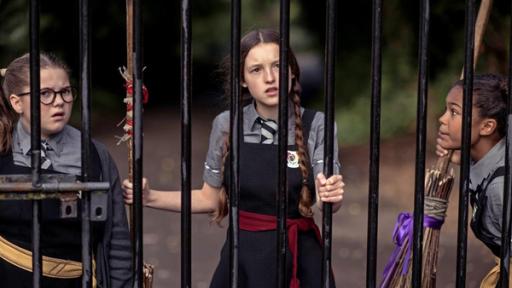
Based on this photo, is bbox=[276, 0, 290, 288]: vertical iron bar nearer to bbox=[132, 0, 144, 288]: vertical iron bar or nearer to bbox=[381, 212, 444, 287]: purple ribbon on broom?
bbox=[132, 0, 144, 288]: vertical iron bar

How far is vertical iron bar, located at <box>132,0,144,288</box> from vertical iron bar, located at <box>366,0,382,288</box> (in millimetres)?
629

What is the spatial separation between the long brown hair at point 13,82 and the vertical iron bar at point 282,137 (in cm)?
90

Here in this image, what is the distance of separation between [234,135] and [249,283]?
108 centimetres

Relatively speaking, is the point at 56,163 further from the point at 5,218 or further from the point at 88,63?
the point at 88,63

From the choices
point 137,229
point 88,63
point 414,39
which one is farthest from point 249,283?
point 414,39

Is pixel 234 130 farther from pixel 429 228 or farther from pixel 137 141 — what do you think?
Answer: pixel 429 228

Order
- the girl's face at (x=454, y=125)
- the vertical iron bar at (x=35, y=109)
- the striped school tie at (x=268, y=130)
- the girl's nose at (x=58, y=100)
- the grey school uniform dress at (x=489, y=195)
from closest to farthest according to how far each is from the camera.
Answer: the vertical iron bar at (x=35, y=109) → the girl's nose at (x=58, y=100) → the grey school uniform dress at (x=489, y=195) → the girl's face at (x=454, y=125) → the striped school tie at (x=268, y=130)

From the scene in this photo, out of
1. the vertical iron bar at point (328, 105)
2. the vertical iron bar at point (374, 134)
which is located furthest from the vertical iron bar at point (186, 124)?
the vertical iron bar at point (374, 134)

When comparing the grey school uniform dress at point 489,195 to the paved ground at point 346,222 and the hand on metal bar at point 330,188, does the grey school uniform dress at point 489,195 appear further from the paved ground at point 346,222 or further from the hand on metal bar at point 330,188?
the paved ground at point 346,222

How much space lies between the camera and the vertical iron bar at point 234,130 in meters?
2.98

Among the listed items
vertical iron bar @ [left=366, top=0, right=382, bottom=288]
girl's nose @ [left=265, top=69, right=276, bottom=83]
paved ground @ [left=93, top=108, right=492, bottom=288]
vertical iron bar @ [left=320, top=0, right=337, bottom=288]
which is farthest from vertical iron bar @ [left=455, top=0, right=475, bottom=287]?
paved ground @ [left=93, top=108, right=492, bottom=288]

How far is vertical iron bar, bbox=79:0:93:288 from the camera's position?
2.92 m

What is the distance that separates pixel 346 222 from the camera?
8695mm

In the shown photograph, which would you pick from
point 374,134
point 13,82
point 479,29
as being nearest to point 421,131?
point 374,134
